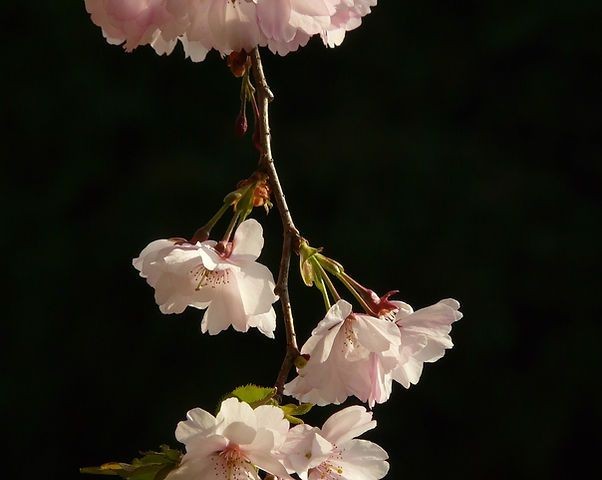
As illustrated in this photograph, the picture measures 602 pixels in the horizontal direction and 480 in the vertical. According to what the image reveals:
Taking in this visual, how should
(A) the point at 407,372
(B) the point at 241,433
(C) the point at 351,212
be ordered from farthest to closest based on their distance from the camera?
1. (C) the point at 351,212
2. (A) the point at 407,372
3. (B) the point at 241,433

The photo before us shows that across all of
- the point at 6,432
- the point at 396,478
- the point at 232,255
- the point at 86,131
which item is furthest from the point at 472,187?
the point at 232,255

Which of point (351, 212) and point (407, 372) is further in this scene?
point (351, 212)

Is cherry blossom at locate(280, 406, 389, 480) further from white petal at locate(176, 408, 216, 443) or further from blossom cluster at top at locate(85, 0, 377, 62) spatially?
blossom cluster at top at locate(85, 0, 377, 62)

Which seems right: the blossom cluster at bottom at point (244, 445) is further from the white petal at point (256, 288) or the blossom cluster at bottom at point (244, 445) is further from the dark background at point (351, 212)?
the dark background at point (351, 212)

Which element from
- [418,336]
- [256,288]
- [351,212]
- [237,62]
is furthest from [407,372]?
[351,212]

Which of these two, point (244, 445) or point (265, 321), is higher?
point (265, 321)

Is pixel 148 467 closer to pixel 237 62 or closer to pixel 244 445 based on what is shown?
pixel 244 445

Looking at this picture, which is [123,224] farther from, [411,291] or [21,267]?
[411,291]
